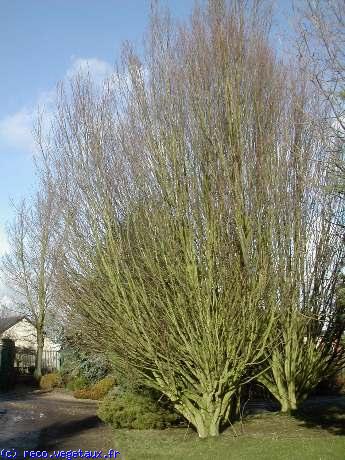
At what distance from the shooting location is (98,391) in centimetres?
1966

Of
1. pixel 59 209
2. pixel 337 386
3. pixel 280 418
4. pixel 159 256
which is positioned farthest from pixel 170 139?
pixel 337 386

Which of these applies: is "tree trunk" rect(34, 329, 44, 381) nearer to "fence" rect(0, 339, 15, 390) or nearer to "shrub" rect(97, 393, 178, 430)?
"fence" rect(0, 339, 15, 390)

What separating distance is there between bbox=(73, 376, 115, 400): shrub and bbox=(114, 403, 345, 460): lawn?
28.8 ft

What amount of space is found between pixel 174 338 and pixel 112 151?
406 centimetres

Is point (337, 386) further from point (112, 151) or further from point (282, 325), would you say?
point (112, 151)

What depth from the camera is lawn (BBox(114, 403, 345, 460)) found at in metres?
7.93

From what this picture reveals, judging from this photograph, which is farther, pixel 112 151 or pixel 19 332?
pixel 19 332

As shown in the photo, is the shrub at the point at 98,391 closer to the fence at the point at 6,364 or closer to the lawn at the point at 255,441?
the fence at the point at 6,364

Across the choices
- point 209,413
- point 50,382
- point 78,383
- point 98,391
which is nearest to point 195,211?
point 209,413

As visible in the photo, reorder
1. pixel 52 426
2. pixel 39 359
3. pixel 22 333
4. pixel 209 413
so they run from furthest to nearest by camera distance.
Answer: pixel 22 333, pixel 39 359, pixel 52 426, pixel 209 413

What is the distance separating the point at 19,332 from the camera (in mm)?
41438

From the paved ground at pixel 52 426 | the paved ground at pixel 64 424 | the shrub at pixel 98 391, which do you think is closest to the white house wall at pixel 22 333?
the shrub at pixel 98 391

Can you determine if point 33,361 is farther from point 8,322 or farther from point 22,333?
point 8,322

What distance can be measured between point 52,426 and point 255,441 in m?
5.49
